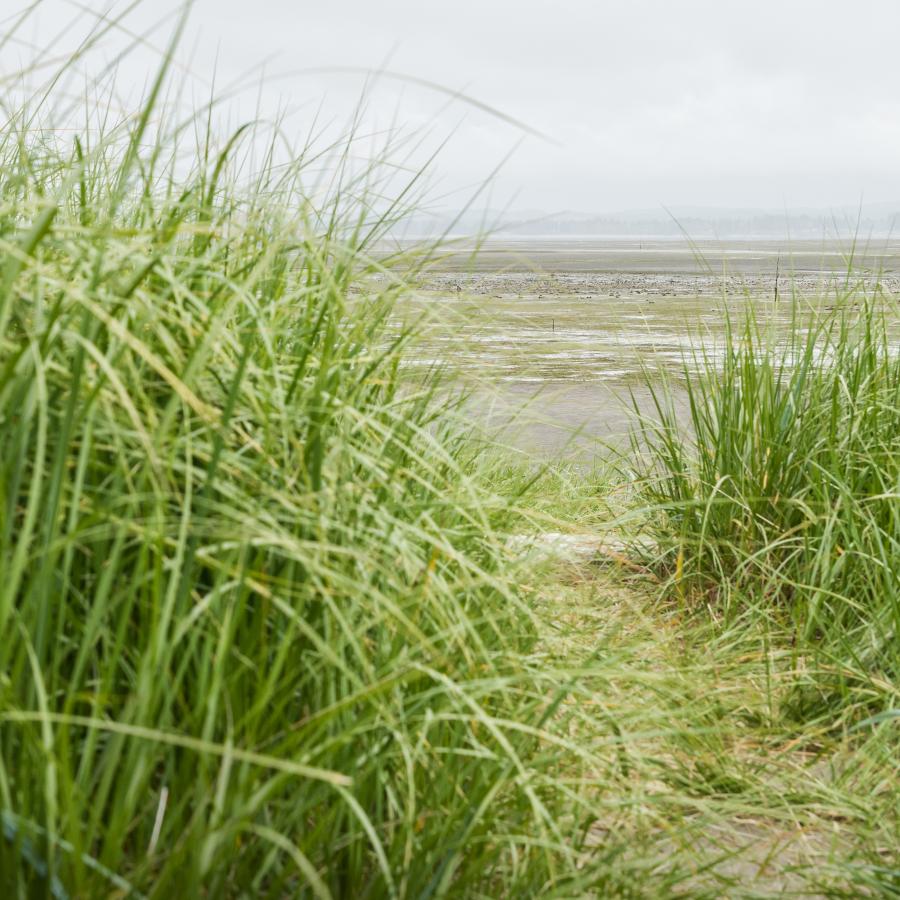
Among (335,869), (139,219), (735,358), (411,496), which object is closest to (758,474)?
(735,358)

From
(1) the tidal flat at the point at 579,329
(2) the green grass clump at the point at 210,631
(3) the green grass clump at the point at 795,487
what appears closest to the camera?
(2) the green grass clump at the point at 210,631

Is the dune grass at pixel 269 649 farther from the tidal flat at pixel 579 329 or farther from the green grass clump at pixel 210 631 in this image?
the tidal flat at pixel 579 329

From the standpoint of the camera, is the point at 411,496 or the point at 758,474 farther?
the point at 758,474

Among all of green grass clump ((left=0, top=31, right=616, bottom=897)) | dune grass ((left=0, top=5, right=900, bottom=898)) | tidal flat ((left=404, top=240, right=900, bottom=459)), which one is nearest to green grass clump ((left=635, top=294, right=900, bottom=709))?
tidal flat ((left=404, top=240, right=900, bottom=459))

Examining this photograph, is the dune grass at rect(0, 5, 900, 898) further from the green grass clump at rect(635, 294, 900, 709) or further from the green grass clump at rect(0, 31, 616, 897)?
the green grass clump at rect(635, 294, 900, 709)

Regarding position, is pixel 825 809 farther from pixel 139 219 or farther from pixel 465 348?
pixel 139 219

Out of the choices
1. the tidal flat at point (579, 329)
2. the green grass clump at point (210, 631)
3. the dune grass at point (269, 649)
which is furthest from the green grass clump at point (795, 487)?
the green grass clump at point (210, 631)

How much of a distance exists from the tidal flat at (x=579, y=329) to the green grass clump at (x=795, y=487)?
180mm

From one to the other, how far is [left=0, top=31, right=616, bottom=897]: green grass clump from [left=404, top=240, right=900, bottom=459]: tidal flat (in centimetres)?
36

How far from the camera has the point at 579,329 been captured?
17016 mm

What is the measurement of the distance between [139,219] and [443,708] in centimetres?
117

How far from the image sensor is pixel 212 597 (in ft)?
4.52

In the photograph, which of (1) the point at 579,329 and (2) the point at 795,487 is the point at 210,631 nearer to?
(2) the point at 795,487

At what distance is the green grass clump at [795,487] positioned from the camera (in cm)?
281
